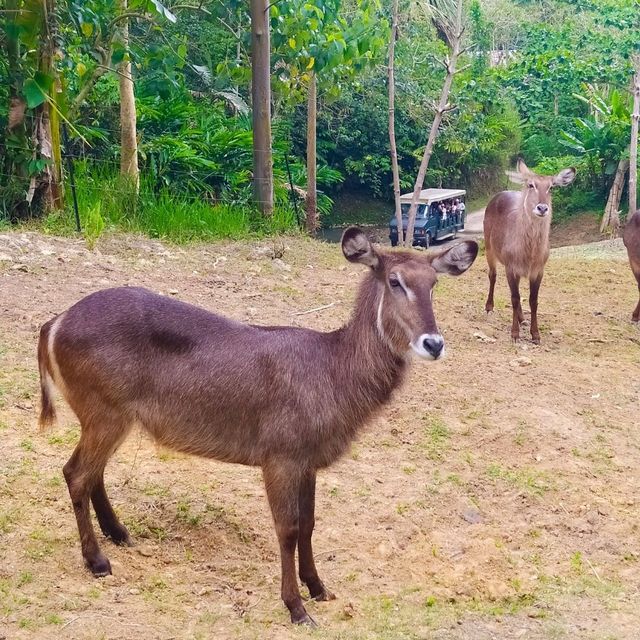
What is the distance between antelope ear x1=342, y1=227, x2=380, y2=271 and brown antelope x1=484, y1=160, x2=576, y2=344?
4.23 meters

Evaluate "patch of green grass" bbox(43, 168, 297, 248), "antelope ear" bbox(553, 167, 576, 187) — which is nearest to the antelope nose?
"antelope ear" bbox(553, 167, 576, 187)

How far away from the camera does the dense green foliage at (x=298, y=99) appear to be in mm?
9430

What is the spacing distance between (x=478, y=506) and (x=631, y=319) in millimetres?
4761

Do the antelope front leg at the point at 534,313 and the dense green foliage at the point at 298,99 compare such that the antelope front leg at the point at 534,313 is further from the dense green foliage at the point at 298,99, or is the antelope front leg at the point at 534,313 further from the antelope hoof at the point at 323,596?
the antelope hoof at the point at 323,596

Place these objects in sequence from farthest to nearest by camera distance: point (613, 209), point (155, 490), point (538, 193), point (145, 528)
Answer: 1. point (613, 209)
2. point (538, 193)
3. point (155, 490)
4. point (145, 528)

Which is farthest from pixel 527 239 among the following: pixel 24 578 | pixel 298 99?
pixel 298 99

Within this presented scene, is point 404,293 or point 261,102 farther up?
point 261,102

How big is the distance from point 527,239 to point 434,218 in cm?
918

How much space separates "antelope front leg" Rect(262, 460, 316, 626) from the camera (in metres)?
3.32

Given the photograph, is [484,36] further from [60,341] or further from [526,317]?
[60,341]

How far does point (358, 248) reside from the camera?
11.7ft

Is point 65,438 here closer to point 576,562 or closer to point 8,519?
point 8,519

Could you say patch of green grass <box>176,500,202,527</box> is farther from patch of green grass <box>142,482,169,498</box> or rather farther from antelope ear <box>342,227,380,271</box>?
antelope ear <box>342,227,380,271</box>

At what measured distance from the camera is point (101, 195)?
391 inches
